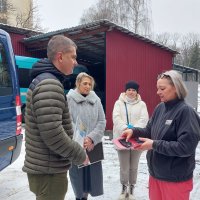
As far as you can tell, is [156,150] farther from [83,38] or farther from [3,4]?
[3,4]

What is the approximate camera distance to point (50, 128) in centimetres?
198

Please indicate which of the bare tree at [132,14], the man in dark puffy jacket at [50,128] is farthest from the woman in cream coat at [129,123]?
the bare tree at [132,14]

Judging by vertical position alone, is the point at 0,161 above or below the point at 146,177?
above

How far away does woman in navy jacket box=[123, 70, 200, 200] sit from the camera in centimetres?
230

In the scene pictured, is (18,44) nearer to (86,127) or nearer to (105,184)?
(105,184)

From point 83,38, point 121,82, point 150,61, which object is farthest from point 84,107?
point 150,61

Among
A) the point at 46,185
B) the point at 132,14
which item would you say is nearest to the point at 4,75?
the point at 46,185

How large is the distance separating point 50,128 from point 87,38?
365 inches

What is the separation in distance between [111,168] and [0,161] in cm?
213

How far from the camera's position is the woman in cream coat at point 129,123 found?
3992mm

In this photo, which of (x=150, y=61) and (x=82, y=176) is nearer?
(x=82, y=176)

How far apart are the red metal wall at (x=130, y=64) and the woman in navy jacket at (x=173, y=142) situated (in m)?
7.01

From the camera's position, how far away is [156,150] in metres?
2.39

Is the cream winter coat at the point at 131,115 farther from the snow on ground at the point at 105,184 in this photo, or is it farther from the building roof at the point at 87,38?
the building roof at the point at 87,38
